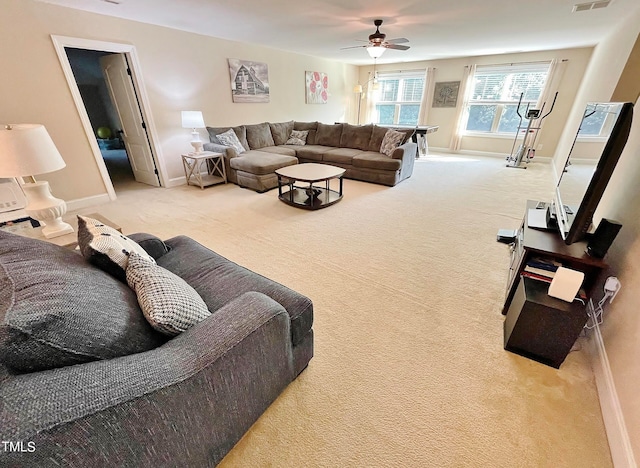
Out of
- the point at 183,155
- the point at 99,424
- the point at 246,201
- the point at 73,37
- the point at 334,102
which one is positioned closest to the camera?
the point at 99,424

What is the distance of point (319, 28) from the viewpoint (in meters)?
3.98

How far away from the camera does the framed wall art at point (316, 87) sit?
258 inches

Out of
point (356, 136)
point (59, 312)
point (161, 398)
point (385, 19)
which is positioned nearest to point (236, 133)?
point (356, 136)

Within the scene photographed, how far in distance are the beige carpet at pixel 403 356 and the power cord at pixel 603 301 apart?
263 mm

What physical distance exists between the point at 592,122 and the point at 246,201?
3494mm

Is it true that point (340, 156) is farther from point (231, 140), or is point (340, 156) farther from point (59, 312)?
point (59, 312)

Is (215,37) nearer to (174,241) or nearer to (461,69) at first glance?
(174,241)

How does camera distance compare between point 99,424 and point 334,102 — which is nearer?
point 99,424

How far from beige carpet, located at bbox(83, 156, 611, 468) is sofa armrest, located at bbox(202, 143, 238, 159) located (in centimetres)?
141

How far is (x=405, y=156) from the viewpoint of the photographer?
4.57 meters

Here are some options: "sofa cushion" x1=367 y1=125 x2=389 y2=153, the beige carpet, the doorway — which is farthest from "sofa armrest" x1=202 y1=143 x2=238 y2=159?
"sofa cushion" x1=367 y1=125 x2=389 y2=153

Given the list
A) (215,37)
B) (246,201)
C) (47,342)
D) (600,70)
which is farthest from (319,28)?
(47,342)

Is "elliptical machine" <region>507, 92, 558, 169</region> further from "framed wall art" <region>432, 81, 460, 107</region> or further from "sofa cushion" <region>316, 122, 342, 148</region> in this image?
"sofa cushion" <region>316, 122, 342, 148</region>

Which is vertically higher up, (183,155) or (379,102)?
(379,102)
